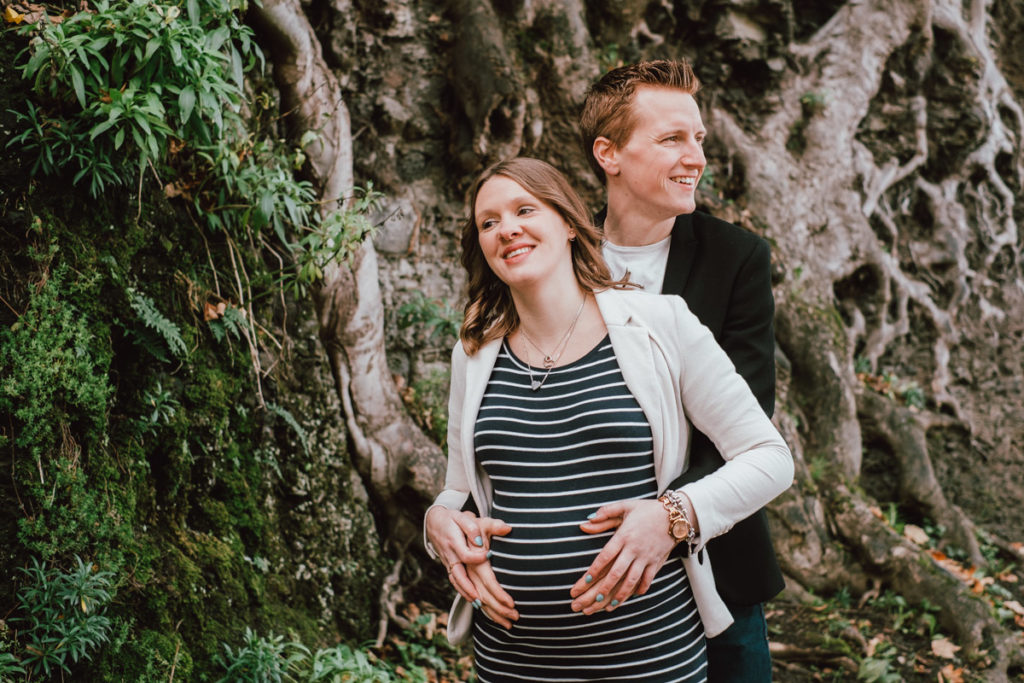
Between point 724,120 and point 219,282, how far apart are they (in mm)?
4730

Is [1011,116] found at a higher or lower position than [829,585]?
higher

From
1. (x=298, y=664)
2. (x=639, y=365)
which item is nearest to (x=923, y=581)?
(x=298, y=664)

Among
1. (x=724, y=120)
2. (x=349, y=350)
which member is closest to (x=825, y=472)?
(x=724, y=120)

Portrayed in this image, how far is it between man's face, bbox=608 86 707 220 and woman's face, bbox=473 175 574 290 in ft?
1.58

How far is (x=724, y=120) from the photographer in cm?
677

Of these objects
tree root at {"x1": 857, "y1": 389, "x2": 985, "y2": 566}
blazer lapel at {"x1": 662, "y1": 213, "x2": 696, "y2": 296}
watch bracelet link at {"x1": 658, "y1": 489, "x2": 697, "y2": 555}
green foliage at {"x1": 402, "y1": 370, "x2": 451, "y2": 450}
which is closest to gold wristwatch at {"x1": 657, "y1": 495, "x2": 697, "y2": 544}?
watch bracelet link at {"x1": 658, "y1": 489, "x2": 697, "y2": 555}

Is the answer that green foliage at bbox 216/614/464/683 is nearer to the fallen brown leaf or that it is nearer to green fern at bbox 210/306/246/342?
green fern at bbox 210/306/246/342

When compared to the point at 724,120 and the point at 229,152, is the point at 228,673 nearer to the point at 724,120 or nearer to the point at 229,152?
the point at 229,152

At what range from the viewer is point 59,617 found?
2535 millimetres

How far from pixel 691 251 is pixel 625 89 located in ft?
2.01

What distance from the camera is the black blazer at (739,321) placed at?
243cm

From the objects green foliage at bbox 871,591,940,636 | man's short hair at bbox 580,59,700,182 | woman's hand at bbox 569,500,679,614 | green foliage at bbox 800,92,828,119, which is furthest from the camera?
green foliage at bbox 800,92,828,119

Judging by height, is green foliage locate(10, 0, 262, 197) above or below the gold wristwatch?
above

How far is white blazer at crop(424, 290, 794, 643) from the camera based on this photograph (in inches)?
78.4
